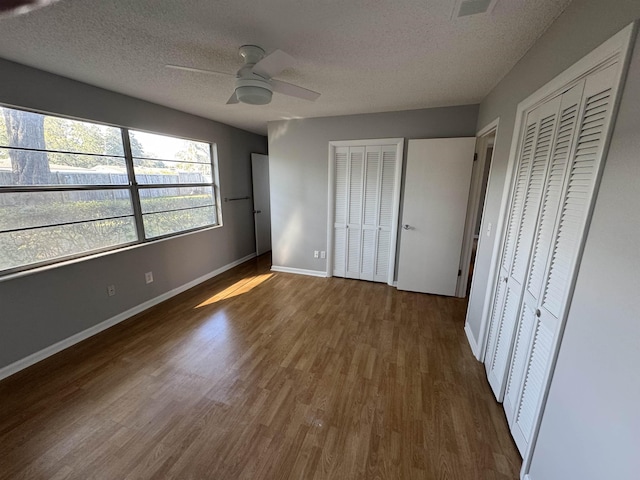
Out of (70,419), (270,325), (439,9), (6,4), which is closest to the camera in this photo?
(6,4)

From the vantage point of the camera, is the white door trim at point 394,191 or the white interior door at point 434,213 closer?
the white interior door at point 434,213

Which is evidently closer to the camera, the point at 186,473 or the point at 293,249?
the point at 186,473

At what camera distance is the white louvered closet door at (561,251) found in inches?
38.0

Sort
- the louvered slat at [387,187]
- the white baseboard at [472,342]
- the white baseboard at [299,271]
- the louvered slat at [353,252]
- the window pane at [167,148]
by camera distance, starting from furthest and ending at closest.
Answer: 1. the white baseboard at [299,271]
2. the louvered slat at [353,252]
3. the louvered slat at [387,187]
4. the window pane at [167,148]
5. the white baseboard at [472,342]

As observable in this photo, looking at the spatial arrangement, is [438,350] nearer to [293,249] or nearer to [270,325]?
[270,325]

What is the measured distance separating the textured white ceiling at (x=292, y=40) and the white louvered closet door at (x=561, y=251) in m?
0.65

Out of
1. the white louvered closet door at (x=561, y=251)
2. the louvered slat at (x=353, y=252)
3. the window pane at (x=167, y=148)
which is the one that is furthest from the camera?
the louvered slat at (x=353, y=252)

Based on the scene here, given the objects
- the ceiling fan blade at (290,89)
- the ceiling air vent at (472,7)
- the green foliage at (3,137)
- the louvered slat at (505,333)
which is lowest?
the louvered slat at (505,333)

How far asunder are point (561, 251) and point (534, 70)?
1.16 meters

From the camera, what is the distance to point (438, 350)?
2289mm

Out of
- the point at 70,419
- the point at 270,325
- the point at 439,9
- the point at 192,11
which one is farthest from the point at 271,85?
the point at 70,419

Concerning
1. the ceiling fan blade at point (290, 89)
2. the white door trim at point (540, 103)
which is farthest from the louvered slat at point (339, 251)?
the ceiling fan blade at point (290, 89)

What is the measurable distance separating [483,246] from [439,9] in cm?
182

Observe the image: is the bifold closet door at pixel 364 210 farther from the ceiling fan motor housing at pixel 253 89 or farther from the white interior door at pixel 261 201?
the ceiling fan motor housing at pixel 253 89
